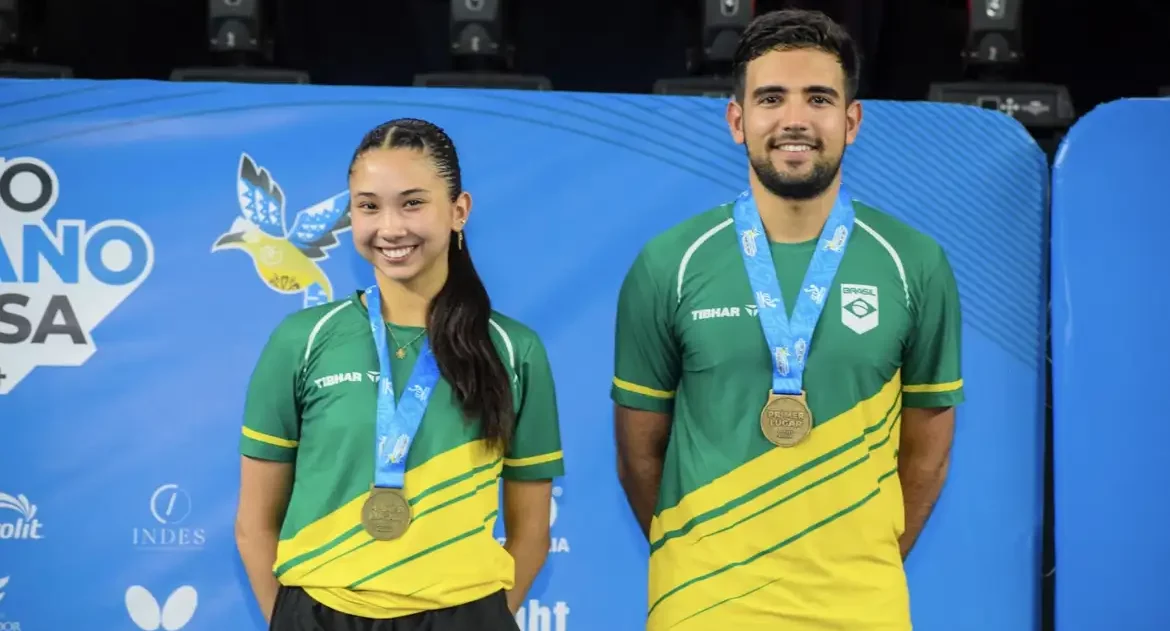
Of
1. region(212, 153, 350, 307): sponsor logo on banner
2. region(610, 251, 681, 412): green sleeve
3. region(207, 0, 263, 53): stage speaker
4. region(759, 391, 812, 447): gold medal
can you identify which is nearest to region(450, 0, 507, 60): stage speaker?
region(207, 0, 263, 53): stage speaker

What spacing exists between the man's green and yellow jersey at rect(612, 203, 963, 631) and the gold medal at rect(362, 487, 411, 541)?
59 centimetres

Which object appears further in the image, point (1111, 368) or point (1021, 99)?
point (1021, 99)

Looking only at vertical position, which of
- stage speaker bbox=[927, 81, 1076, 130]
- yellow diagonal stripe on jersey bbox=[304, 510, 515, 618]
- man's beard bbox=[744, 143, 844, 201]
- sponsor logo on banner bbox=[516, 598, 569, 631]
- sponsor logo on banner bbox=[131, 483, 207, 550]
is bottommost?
sponsor logo on banner bbox=[516, 598, 569, 631]

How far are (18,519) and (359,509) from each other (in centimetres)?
122

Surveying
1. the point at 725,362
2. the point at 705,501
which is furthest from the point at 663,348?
the point at 705,501

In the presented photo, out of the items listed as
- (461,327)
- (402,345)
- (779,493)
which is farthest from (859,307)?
(402,345)

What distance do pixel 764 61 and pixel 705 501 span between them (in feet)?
3.16

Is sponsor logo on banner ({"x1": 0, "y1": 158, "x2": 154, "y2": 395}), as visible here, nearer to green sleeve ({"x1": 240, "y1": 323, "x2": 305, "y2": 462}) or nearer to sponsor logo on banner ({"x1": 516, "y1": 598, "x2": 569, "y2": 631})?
green sleeve ({"x1": 240, "y1": 323, "x2": 305, "y2": 462})

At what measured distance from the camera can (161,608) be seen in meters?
2.87

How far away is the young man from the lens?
7.64 feet

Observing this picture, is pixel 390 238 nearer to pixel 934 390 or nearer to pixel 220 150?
pixel 220 150

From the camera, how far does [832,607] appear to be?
231 centimetres

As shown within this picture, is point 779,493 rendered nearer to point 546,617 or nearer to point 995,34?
point 546,617

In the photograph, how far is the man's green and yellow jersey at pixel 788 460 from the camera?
2328mm
